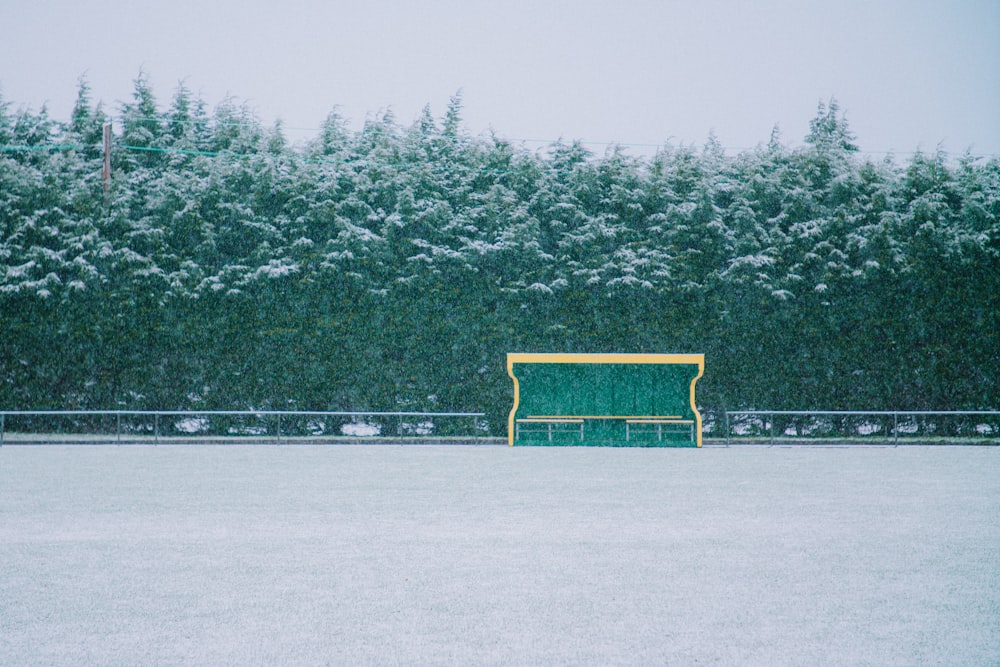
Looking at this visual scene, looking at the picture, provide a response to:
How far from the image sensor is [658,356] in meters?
19.8

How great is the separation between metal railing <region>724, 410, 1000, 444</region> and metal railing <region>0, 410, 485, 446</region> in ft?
18.1

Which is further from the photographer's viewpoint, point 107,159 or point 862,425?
point 107,159

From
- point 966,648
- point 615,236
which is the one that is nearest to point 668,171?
point 615,236

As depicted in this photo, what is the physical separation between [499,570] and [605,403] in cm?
1373

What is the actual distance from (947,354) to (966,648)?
695 inches

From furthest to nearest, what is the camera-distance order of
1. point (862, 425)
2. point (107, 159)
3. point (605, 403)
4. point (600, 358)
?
point (107, 159), point (862, 425), point (605, 403), point (600, 358)

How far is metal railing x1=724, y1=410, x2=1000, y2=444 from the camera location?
21.2 meters

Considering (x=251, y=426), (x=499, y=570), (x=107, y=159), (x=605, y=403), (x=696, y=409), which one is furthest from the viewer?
(x=107, y=159)

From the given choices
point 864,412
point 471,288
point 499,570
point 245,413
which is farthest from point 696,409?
point 499,570

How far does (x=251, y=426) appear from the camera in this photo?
70.4 feet

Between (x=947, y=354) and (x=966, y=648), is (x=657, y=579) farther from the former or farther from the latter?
(x=947, y=354)

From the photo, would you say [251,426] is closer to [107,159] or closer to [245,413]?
[245,413]

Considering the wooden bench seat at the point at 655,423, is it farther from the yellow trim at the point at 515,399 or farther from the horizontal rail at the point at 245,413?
the horizontal rail at the point at 245,413

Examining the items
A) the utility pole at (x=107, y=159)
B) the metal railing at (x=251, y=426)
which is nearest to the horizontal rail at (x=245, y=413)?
the metal railing at (x=251, y=426)
